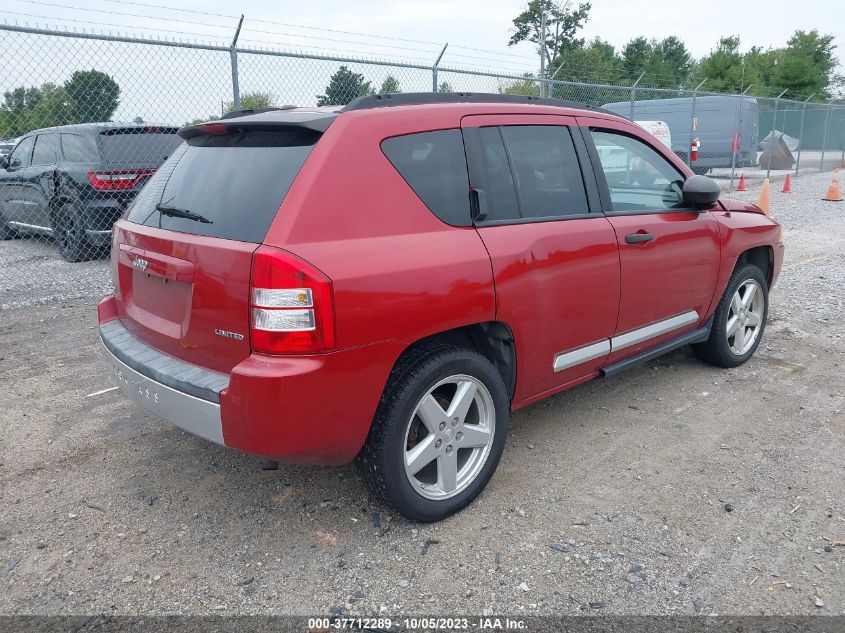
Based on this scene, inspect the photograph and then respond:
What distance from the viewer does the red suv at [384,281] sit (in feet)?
8.22

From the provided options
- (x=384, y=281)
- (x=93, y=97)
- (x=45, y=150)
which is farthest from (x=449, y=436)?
(x=45, y=150)

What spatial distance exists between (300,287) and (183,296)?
631mm

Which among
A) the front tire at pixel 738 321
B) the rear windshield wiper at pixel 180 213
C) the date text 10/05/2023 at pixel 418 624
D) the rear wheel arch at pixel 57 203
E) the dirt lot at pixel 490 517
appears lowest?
the date text 10/05/2023 at pixel 418 624

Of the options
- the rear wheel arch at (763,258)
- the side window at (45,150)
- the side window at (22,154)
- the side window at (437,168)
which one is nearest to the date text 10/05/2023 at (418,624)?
the side window at (437,168)

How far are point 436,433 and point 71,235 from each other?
697 cm

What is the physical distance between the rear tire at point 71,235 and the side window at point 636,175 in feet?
21.4

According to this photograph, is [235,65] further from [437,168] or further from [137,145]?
[437,168]

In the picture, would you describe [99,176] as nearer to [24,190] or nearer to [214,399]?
[24,190]

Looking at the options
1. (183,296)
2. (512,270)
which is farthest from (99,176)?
(512,270)

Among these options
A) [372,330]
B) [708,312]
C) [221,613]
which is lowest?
[221,613]

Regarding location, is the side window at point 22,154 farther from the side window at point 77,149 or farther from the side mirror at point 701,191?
the side mirror at point 701,191

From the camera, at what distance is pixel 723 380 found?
4.63 metres

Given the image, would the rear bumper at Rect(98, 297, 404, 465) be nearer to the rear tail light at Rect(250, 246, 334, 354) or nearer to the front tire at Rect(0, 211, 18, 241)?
the rear tail light at Rect(250, 246, 334, 354)

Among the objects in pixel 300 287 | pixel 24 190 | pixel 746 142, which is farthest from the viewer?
pixel 746 142
